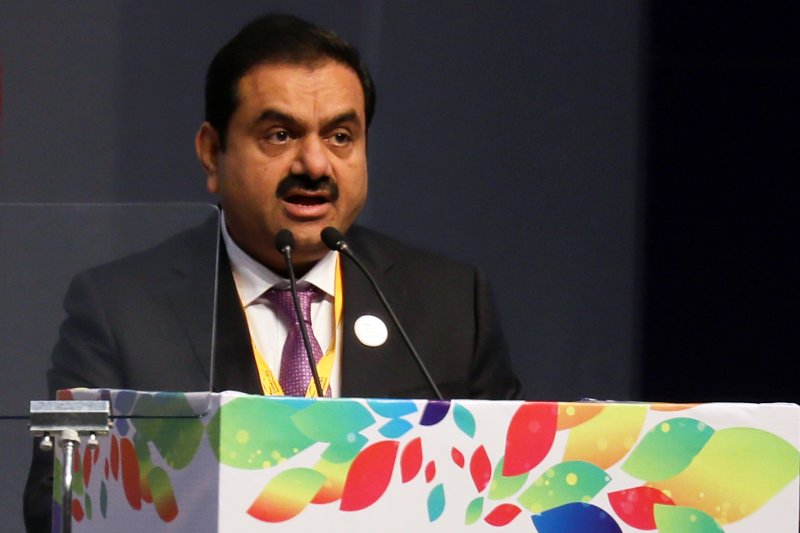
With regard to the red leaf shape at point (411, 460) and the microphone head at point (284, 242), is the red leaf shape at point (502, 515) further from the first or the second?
the microphone head at point (284, 242)

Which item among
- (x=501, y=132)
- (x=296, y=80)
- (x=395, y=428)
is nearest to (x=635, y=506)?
(x=395, y=428)

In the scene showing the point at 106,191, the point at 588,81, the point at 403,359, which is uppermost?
the point at 588,81

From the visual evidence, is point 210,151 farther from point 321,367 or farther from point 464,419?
point 464,419

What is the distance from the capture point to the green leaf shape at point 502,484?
5.61 feet

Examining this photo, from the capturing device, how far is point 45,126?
3.14m

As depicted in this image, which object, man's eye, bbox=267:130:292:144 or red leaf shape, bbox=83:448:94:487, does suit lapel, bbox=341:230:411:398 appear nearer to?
man's eye, bbox=267:130:292:144

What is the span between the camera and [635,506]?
68.2 inches

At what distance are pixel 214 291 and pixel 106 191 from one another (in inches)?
55.1

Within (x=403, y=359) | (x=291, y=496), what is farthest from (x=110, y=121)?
(x=291, y=496)

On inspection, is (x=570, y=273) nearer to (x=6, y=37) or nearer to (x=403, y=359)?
(x=403, y=359)

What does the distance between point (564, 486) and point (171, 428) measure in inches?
16.5

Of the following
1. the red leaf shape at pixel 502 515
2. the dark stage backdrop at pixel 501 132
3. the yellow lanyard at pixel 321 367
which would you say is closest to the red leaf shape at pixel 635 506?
the red leaf shape at pixel 502 515

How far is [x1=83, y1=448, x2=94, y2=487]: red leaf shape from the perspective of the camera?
5.80 ft

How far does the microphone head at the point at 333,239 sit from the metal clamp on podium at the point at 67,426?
0.60 metres
